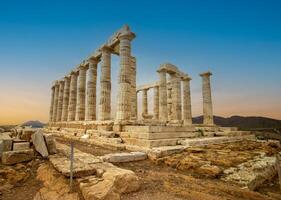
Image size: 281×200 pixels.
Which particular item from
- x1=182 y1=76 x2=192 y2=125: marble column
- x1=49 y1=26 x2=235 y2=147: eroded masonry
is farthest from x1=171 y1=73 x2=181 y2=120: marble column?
x1=182 y1=76 x2=192 y2=125: marble column

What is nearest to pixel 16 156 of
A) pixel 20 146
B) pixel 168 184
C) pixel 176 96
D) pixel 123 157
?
pixel 20 146

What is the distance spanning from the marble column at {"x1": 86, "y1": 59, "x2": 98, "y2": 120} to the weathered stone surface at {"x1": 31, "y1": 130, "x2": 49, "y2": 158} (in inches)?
444

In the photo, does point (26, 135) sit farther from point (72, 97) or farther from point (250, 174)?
point (72, 97)

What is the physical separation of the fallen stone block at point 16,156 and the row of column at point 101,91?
7226 millimetres

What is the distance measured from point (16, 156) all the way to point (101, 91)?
10878mm

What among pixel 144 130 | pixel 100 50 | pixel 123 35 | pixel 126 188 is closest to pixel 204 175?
pixel 126 188

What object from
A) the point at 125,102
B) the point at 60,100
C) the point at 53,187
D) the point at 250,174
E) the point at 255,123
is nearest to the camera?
the point at 53,187

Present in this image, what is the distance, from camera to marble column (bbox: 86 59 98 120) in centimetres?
1683

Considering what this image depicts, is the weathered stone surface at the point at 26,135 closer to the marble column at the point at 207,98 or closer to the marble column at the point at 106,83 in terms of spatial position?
the marble column at the point at 106,83

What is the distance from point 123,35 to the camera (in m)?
12.8

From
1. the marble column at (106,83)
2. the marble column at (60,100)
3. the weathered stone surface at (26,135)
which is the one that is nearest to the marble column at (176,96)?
the marble column at (106,83)

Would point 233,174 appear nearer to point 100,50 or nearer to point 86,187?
point 86,187

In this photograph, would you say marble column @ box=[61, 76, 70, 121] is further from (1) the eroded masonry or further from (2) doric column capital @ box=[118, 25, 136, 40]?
(2) doric column capital @ box=[118, 25, 136, 40]

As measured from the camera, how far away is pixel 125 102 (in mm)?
12438
